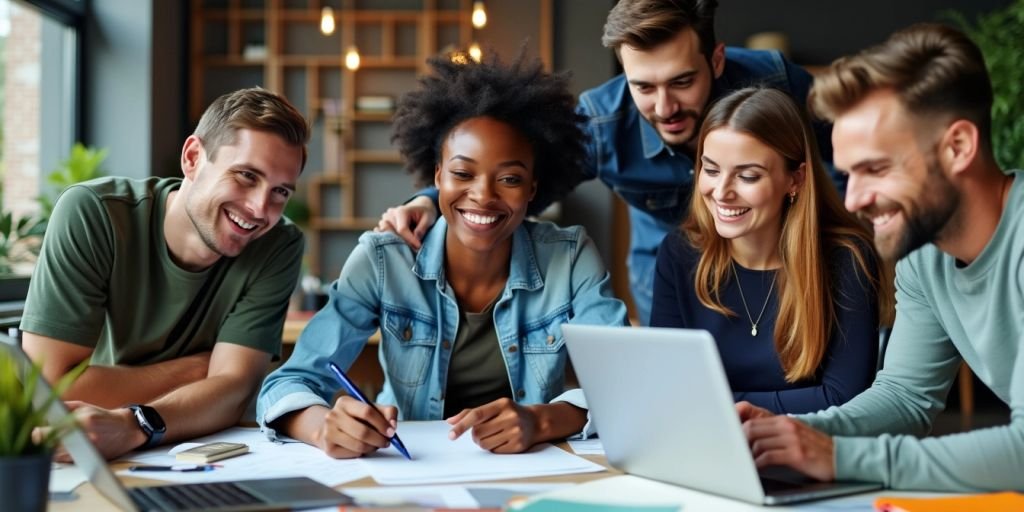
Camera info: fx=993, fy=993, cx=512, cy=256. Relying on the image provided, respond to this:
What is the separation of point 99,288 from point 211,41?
515 cm

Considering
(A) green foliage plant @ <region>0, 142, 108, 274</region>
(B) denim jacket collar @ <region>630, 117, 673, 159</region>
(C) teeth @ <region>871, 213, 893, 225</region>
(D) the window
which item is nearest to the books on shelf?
(D) the window

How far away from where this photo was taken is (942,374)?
1653 mm

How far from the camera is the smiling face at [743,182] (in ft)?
6.52

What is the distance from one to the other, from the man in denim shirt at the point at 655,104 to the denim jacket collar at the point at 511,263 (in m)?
0.04

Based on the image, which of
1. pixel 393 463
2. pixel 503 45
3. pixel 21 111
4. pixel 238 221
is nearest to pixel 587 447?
pixel 393 463

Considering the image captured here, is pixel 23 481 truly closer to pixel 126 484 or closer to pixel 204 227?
pixel 126 484

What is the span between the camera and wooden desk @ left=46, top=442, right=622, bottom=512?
1216 mm

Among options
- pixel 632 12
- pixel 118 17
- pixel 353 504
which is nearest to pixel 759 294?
pixel 632 12

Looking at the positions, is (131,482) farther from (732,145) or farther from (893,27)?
(893,27)

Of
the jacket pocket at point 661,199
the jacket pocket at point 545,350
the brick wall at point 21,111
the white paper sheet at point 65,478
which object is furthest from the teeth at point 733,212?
the brick wall at point 21,111

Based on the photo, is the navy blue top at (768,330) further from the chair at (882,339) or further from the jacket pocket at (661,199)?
the jacket pocket at (661,199)

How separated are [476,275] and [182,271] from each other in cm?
60

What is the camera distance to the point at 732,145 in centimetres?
200

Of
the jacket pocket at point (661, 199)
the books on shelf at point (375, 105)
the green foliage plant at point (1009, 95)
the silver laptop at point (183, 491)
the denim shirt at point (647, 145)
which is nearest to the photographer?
the silver laptop at point (183, 491)
